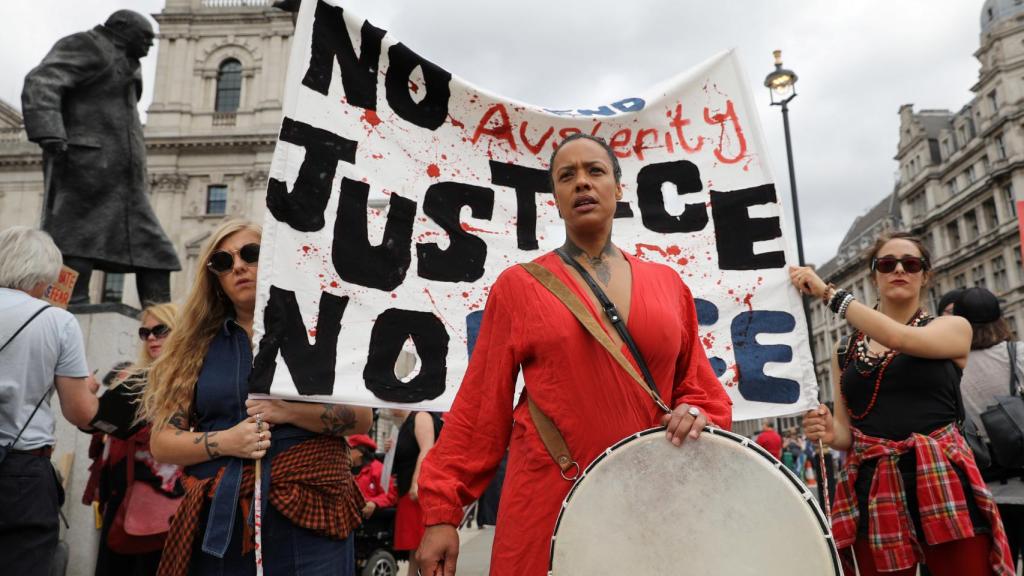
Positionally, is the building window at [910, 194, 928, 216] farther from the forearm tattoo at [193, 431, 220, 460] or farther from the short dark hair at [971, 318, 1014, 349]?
the forearm tattoo at [193, 431, 220, 460]

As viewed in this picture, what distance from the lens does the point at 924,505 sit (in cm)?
249

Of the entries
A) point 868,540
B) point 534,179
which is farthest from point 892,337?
point 534,179

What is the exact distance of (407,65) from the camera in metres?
3.27

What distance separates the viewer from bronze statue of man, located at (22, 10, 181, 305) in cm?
565

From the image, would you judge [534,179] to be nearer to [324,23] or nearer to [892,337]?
[324,23]

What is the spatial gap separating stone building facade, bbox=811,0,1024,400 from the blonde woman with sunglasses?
149 feet

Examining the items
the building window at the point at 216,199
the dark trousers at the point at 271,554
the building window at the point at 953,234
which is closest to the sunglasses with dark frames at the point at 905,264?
the dark trousers at the point at 271,554

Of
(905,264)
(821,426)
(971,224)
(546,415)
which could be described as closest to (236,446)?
(546,415)

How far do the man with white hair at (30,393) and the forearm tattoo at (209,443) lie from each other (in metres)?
0.88

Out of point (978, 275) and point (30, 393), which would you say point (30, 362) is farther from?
point (978, 275)

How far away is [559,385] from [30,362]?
2185 millimetres

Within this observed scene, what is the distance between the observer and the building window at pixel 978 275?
4900 centimetres

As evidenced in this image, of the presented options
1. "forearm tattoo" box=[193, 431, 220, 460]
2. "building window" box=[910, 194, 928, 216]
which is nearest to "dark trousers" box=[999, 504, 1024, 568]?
"forearm tattoo" box=[193, 431, 220, 460]

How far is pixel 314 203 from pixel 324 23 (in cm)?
86
